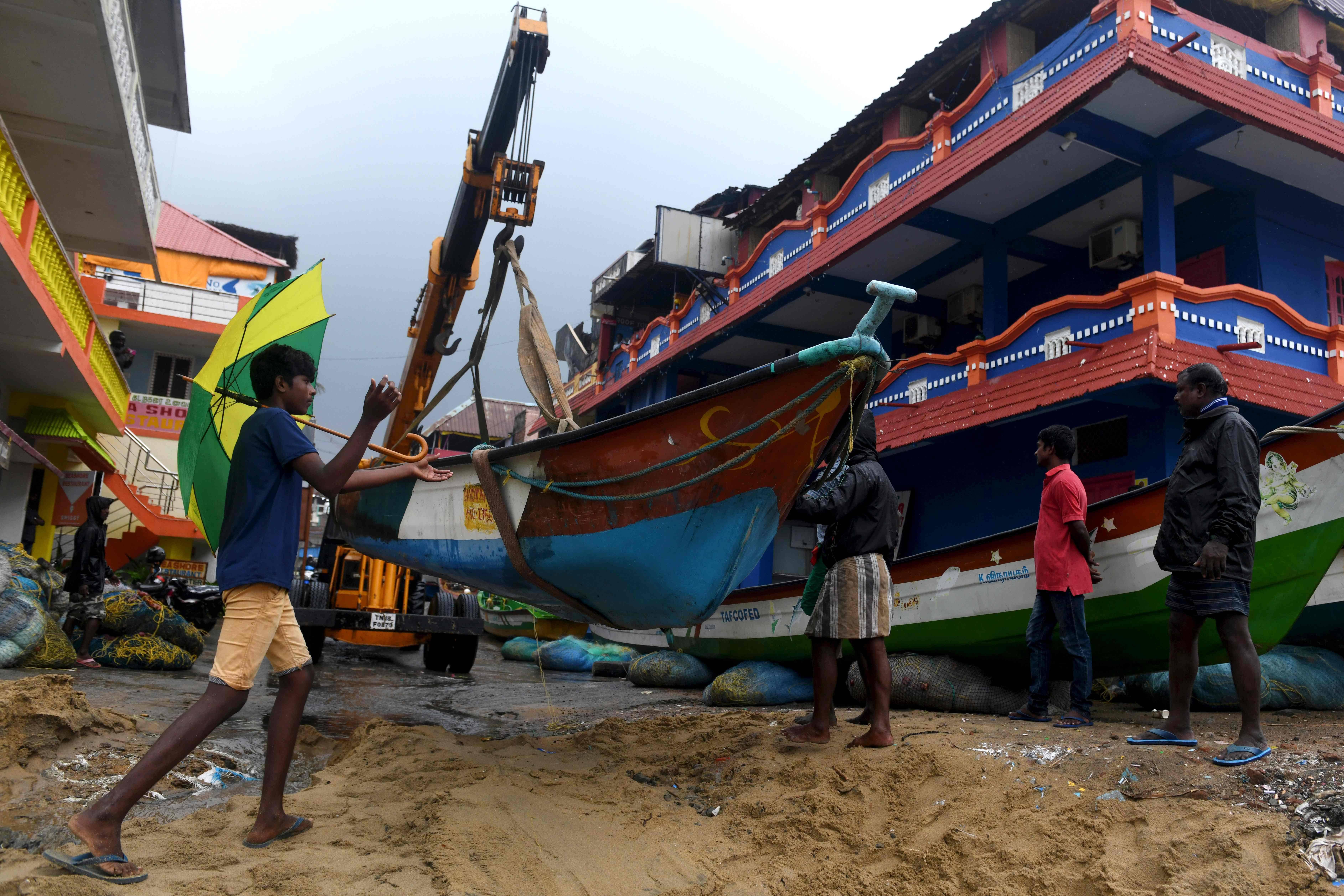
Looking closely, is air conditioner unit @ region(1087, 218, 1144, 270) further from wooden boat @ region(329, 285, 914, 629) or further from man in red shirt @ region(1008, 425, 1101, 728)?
wooden boat @ region(329, 285, 914, 629)

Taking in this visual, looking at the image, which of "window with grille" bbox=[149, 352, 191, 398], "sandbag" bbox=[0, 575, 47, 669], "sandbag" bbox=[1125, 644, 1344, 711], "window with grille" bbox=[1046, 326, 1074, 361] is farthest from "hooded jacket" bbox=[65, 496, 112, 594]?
"window with grille" bbox=[149, 352, 191, 398]

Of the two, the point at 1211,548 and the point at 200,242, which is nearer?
the point at 1211,548

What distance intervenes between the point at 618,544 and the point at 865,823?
1.61 meters

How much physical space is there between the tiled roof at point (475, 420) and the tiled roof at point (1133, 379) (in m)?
25.7

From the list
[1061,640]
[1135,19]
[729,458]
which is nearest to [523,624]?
[1061,640]

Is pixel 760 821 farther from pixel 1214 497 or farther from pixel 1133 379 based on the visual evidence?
pixel 1133 379

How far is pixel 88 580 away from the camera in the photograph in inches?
339

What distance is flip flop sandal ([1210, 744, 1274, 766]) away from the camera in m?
3.09

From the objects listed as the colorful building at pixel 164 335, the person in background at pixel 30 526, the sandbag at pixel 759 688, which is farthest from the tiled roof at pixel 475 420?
the sandbag at pixel 759 688

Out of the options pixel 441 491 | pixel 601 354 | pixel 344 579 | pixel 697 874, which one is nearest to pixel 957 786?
pixel 697 874

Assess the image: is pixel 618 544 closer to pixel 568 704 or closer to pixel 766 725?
pixel 766 725

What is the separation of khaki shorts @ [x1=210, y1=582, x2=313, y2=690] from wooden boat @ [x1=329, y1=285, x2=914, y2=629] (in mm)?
1512

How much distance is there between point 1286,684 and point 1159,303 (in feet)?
11.9

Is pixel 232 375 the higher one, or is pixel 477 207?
pixel 477 207
